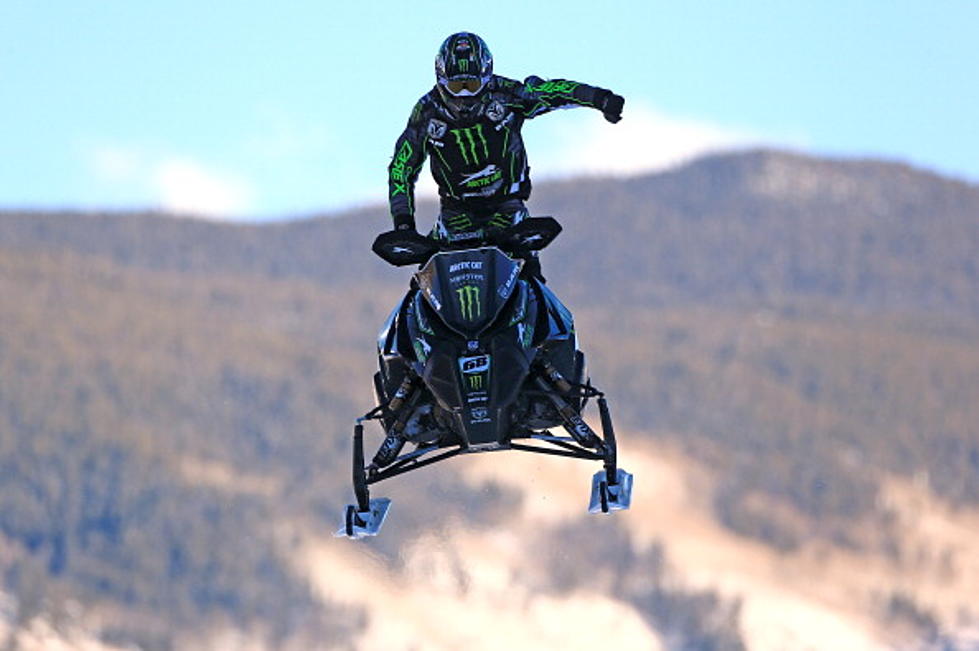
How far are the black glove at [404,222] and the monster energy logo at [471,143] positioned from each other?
0.96 metres

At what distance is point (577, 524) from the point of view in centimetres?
13338

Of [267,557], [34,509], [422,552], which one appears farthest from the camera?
[34,509]

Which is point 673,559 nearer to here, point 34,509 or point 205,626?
point 205,626

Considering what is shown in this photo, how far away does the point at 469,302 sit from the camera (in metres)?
24.0

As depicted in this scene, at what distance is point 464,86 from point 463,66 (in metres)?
0.28

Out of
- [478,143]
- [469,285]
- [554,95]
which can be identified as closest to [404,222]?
[478,143]

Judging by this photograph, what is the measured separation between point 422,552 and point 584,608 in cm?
7453

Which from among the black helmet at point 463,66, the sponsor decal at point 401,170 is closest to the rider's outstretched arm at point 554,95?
the black helmet at point 463,66

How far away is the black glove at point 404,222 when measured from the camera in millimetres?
25109

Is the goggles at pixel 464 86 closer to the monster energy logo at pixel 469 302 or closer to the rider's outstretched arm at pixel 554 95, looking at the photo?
the rider's outstretched arm at pixel 554 95

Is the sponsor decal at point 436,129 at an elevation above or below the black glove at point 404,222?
above

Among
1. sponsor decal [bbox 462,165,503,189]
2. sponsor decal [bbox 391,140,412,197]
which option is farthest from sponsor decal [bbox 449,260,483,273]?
sponsor decal [bbox 391,140,412,197]

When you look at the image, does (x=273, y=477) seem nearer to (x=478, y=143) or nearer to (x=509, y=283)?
(x=478, y=143)

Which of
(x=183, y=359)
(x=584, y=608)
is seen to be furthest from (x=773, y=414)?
(x=584, y=608)
